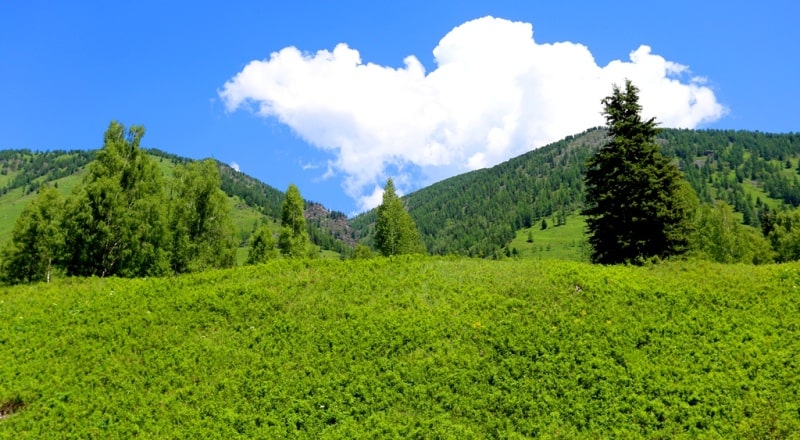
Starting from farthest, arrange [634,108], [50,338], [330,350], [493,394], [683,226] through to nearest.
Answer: [634,108] → [683,226] → [50,338] → [330,350] → [493,394]

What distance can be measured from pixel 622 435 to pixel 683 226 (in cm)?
2197

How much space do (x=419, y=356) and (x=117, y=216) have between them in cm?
2865

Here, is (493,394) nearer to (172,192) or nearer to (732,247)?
(172,192)

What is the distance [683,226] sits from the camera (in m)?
32.1

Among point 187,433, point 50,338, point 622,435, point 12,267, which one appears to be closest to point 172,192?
point 12,267

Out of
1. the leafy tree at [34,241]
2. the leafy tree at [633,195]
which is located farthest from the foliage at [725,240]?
the leafy tree at [34,241]

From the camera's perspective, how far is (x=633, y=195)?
3247 centimetres

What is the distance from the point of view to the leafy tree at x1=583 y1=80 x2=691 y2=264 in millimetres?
32000

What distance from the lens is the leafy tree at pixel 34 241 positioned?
144 feet

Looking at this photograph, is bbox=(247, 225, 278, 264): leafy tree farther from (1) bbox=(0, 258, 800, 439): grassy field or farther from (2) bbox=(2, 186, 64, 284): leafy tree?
(1) bbox=(0, 258, 800, 439): grassy field

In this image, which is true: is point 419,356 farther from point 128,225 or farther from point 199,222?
point 199,222

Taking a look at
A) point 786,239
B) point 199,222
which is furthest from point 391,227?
point 786,239

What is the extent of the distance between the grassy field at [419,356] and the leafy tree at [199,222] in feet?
67.9

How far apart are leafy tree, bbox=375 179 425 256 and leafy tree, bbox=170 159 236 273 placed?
2403 centimetres
